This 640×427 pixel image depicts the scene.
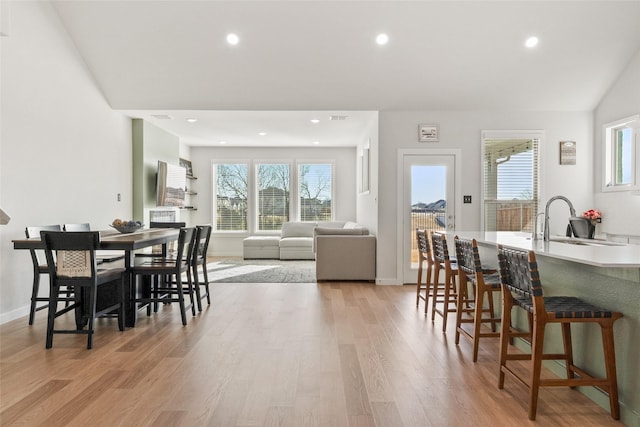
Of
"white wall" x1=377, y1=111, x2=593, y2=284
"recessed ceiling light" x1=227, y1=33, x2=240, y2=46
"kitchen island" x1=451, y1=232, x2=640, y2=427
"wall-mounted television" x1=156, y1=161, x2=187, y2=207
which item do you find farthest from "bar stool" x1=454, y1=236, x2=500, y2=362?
"wall-mounted television" x1=156, y1=161, x2=187, y2=207

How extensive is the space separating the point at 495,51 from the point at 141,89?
15.5 ft

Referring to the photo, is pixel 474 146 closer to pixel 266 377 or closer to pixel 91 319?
pixel 266 377

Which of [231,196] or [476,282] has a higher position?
A: [231,196]

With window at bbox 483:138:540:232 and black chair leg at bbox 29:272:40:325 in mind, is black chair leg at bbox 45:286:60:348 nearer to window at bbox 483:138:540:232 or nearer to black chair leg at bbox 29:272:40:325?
black chair leg at bbox 29:272:40:325

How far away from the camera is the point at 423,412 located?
2.27 metres

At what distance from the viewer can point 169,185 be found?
7.82 meters

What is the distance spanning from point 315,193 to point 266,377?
7660mm

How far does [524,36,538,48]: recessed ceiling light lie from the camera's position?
5.07 meters

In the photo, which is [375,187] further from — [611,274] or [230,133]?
[611,274]

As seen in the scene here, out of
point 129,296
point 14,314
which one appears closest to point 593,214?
point 129,296

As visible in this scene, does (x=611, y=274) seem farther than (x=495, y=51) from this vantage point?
No

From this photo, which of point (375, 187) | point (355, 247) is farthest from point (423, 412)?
point (375, 187)

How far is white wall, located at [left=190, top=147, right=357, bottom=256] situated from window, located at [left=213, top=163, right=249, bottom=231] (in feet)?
0.55

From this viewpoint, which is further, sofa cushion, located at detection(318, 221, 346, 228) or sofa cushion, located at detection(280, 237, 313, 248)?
sofa cushion, located at detection(318, 221, 346, 228)
